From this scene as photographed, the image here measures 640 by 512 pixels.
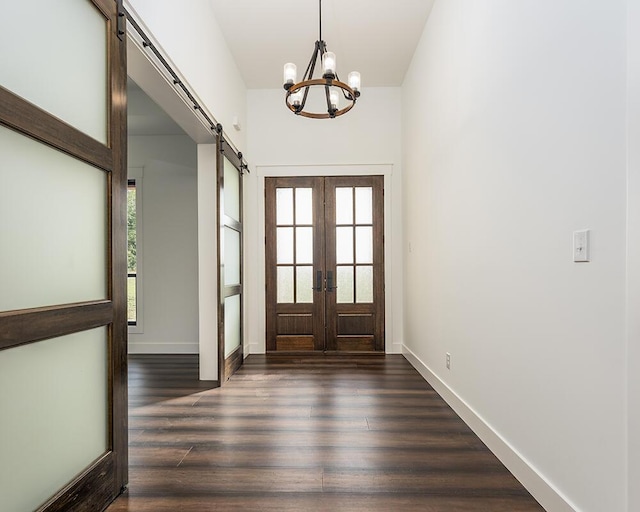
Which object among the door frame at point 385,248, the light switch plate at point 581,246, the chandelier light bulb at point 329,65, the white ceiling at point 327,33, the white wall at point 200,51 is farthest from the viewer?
the door frame at point 385,248

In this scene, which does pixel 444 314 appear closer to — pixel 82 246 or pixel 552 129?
pixel 552 129

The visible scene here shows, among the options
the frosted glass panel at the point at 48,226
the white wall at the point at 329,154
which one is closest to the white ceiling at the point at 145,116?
the white wall at the point at 329,154

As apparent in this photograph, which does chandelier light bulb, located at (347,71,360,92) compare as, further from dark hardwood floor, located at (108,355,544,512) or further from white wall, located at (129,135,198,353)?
white wall, located at (129,135,198,353)

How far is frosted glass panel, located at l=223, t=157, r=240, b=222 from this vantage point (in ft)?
15.4

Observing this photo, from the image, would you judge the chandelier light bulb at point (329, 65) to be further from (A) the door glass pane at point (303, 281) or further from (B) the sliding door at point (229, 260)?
(A) the door glass pane at point (303, 281)

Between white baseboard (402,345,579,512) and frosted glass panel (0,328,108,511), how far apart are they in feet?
6.57

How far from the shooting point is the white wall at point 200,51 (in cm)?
278

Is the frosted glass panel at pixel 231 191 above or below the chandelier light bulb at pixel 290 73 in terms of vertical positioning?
below

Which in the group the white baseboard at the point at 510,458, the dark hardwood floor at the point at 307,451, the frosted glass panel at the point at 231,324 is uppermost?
the frosted glass panel at the point at 231,324

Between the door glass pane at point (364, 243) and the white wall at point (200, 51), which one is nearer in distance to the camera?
the white wall at point (200, 51)

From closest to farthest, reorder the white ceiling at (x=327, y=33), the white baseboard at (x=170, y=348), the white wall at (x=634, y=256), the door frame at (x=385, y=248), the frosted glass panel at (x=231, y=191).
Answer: the white wall at (x=634, y=256)
the white ceiling at (x=327, y=33)
the frosted glass panel at (x=231, y=191)
the door frame at (x=385, y=248)
the white baseboard at (x=170, y=348)

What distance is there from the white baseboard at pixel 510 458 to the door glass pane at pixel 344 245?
2.41m

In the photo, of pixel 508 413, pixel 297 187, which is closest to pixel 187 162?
pixel 297 187

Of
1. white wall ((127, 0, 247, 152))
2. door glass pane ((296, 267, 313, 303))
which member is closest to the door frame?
door glass pane ((296, 267, 313, 303))
